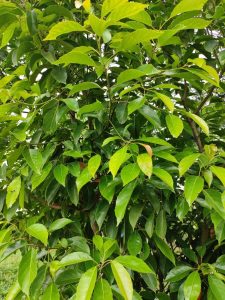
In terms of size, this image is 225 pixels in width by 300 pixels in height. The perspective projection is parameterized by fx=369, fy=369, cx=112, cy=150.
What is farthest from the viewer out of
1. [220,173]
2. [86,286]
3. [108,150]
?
[108,150]

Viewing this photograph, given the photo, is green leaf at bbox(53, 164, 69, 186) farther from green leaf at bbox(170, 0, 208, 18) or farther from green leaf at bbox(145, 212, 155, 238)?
green leaf at bbox(170, 0, 208, 18)

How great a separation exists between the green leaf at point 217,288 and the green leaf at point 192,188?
0.27m

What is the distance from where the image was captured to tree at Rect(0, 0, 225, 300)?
973 mm

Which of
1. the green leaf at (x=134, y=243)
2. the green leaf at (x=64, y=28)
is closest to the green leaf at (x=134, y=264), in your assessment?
the green leaf at (x=134, y=243)

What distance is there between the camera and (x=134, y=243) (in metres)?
1.15

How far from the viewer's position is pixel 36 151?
1.15 meters

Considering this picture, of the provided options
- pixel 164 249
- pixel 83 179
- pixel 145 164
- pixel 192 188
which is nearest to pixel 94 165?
pixel 83 179

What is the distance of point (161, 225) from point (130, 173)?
0.97ft

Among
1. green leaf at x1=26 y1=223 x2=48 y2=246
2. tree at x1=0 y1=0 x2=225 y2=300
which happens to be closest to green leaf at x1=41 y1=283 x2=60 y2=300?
tree at x1=0 y1=0 x2=225 y2=300

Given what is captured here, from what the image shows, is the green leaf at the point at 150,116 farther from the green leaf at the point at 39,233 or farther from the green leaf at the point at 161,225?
the green leaf at the point at 39,233

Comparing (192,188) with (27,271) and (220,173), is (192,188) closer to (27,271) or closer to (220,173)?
(220,173)

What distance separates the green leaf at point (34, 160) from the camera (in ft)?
3.59

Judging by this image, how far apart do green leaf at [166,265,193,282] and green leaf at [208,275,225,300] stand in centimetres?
14

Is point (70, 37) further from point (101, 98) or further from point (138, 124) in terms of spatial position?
point (138, 124)
